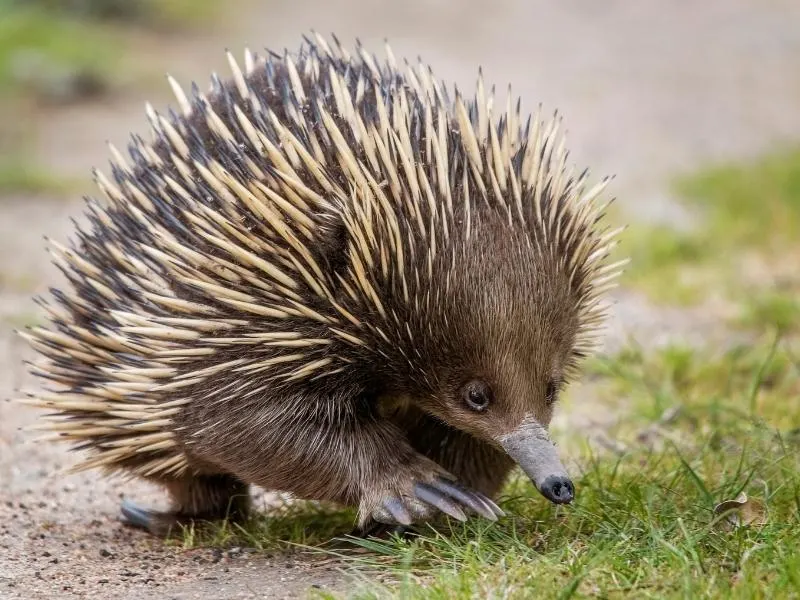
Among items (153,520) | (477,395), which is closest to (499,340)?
(477,395)

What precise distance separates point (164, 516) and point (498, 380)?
4.77ft

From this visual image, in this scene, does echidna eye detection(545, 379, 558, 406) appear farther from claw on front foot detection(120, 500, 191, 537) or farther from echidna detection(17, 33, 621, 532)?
claw on front foot detection(120, 500, 191, 537)

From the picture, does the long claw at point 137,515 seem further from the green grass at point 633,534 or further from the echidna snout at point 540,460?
the echidna snout at point 540,460

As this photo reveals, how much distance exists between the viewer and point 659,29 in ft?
52.7

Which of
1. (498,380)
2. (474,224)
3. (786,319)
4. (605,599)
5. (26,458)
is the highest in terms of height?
(786,319)

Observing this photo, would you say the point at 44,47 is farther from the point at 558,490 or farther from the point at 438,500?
the point at 558,490

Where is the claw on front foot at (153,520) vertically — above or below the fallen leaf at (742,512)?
below

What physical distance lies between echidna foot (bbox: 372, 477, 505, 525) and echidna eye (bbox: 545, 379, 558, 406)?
323 millimetres

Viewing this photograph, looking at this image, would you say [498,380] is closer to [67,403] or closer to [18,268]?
[67,403]

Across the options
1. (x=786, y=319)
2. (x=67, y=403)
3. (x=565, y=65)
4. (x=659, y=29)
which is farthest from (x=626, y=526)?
(x=659, y=29)

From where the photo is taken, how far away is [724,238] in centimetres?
815

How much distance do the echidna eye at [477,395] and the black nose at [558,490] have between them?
12.8 inches

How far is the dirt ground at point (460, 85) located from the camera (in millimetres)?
3770

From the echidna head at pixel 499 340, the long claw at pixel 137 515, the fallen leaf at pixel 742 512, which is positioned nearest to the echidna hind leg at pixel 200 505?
the long claw at pixel 137 515
